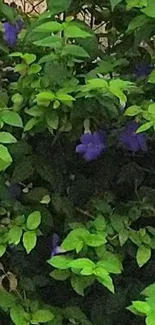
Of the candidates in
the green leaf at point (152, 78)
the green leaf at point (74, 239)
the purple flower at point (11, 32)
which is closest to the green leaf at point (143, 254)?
the green leaf at point (74, 239)

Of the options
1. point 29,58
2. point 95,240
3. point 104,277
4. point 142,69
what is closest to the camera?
point 104,277

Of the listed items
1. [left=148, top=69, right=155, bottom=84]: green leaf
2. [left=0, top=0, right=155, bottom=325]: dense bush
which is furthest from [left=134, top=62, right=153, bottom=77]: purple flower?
[left=148, top=69, right=155, bottom=84]: green leaf

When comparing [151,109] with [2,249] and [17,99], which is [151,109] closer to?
[17,99]

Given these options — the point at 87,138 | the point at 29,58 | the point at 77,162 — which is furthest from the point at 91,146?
the point at 29,58

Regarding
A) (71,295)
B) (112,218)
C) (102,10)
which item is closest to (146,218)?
(112,218)

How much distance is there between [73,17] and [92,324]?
26.3 inches

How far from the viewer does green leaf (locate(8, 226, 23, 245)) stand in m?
1.68

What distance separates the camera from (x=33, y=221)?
171cm

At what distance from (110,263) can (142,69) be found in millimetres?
478

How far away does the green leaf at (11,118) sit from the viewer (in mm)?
1646

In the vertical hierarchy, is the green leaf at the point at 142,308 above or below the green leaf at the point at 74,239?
above

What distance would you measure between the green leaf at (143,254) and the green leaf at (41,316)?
216 millimetres

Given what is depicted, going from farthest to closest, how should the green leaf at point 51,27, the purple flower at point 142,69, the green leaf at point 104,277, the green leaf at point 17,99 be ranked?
1. the purple flower at point 142,69
2. the green leaf at point 17,99
3. the green leaf at point 51,27
4. the green leaf at point 104,277

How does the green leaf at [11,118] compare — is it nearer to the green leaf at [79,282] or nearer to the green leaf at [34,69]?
the green leaf at [34,69]
